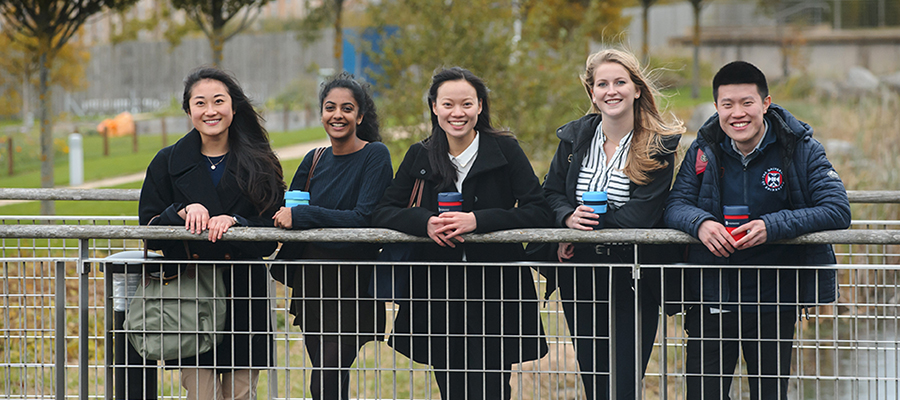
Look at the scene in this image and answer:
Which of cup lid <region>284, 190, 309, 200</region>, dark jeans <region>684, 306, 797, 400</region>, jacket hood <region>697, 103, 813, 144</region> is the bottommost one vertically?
dark jeans <region>684, 306, 797, 400</region>

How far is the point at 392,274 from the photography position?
3.63m

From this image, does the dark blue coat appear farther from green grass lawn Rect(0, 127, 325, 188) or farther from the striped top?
green grass lawn Rect(0, 127, 325, 188)

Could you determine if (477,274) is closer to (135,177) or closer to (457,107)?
(457,107)

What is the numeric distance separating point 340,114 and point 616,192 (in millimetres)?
1293

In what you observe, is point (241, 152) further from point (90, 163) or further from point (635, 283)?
point (90, 163)

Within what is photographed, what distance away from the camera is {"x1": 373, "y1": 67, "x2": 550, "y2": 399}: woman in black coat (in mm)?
3711

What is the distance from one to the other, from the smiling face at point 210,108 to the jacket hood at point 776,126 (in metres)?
2.06

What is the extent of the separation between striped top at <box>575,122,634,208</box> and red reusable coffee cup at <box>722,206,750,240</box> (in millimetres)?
513

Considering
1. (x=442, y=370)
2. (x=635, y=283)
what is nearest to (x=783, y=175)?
(x=635, y=283)

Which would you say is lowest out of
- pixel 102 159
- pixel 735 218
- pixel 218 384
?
pixel 218 384

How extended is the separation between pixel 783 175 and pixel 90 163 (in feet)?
53.7

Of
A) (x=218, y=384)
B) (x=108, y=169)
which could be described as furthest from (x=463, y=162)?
(x=108, y=169)

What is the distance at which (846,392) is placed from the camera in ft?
23.7

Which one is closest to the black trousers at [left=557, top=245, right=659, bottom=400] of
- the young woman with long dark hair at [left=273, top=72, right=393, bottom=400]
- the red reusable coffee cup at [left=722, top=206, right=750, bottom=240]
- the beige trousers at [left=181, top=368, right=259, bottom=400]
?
the red reusable coffee cup at [left=722, top=206, right=750, bottom=240]
